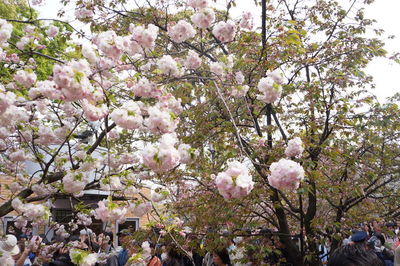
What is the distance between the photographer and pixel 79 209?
3285mm

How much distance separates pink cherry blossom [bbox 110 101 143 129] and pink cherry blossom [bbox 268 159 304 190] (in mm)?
1039

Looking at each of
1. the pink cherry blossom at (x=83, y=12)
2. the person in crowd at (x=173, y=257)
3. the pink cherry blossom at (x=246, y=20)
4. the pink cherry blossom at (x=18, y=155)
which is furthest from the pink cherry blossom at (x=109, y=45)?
the pink cherry blossom at (x=83, y=12)

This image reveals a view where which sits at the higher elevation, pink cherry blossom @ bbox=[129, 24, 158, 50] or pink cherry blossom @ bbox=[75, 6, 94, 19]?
pink cherry blossom @ bbox=[75, 6, 94, 19]

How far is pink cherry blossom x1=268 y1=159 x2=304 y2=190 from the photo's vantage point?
2.09 m

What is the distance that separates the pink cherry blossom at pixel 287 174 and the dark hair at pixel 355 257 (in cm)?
62

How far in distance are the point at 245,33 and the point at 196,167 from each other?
82.2 inches

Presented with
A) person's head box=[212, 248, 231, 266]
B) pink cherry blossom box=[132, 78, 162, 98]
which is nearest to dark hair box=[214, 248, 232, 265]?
person's head box=[212, 248, 231, 266]

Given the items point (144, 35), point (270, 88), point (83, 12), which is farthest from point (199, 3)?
point (83, 12)

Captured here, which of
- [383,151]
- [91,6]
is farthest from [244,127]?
[91,6]

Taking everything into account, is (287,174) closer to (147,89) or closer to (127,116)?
(127,116)

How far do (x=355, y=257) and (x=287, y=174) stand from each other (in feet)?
2.31

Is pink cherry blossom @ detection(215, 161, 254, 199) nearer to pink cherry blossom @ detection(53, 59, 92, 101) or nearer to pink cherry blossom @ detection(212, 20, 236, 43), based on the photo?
pink cherry blossom @ detection(53, 59, 92, 101)

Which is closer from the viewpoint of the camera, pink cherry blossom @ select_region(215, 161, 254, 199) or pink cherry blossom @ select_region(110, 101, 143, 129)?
pink cherry blossom @ select_region(215, 161, 254, 199)

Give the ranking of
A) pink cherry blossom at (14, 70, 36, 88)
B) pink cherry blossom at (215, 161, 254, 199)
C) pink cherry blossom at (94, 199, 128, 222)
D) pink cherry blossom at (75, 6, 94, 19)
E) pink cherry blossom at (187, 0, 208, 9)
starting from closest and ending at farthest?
pink cherry blossom at (215, 161, 254, 199) < pink cherry blossom at (94, 199, 128, 222) < pink cherry blossom at (14, 70, 36, 88) < pink cherry blossom at (187, 0, 208, 9) < pink cherry blossom at (75, 6, 94, 19)
